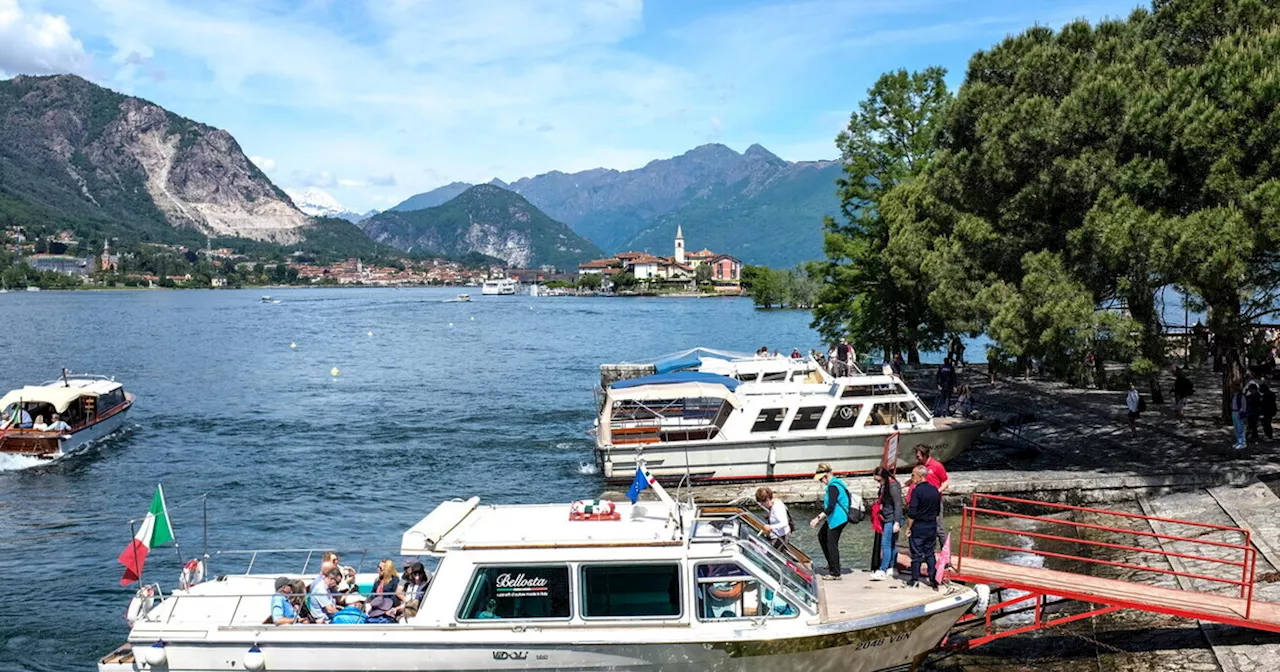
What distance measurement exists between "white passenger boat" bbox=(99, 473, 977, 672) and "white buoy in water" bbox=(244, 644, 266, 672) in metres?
0.02

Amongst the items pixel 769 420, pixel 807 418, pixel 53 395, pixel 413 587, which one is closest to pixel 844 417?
pixel 807 418

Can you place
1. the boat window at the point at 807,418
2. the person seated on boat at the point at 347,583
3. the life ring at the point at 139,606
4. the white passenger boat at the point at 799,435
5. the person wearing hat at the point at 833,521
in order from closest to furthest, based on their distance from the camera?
the life ring at the point at 139,606, the person seated on boat at the point at 347,583, the person wearing hat at the point at 833,521, the white passenger boat at the point at 799,435, the boat window at the point at 807,418

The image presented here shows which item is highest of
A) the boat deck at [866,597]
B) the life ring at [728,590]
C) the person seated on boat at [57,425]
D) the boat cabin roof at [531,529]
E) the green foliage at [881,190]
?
the green foliage at [881,190]

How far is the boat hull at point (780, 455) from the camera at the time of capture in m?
26.6

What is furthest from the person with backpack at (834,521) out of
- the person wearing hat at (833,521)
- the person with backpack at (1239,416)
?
the person with backpack at (1239,416)

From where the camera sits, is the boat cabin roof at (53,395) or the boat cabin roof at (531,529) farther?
the boat cabin roof at (53,395)

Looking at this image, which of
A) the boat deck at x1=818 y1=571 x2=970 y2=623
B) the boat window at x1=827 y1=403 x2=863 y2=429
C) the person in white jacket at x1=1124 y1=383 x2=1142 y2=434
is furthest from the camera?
the boat window at x1=827 y1=403 x2=863 y2=429

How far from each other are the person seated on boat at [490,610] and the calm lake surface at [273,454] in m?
7.75

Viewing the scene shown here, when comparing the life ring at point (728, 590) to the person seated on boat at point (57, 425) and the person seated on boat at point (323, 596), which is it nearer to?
the person seated on boat at point (323, 596)

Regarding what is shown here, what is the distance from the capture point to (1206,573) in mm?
15484

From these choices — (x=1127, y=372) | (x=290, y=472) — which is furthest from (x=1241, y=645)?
(x=290, y=472)

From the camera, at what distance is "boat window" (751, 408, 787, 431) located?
2703 centimetres

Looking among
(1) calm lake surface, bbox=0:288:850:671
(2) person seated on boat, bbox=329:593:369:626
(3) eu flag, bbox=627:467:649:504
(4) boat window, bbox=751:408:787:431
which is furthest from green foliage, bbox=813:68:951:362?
(2) person seated on boat, bbox=329:593:369:626

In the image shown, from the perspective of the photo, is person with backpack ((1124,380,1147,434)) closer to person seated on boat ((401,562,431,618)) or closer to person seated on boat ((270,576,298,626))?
person seated on boat ((401,562,431,618))
